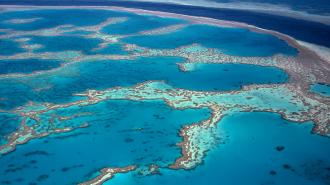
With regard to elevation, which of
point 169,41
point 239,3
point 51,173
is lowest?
point 51,173

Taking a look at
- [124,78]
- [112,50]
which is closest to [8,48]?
[112,50]

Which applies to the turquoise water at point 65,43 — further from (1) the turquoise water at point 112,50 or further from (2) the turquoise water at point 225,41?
(2) the turquoise water at point 225,41

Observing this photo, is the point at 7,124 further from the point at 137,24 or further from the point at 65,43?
the point at 137,24

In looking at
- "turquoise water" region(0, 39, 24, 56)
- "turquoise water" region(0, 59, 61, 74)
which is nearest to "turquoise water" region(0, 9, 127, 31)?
"turquoise water" region(0, 39, 24, 56)

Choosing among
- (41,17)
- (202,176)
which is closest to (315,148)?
(202,176)

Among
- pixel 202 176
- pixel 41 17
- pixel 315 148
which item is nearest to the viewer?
pixel 202 176

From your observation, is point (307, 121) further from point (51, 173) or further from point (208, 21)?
point (208, 21)
